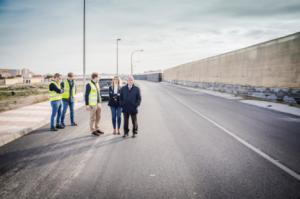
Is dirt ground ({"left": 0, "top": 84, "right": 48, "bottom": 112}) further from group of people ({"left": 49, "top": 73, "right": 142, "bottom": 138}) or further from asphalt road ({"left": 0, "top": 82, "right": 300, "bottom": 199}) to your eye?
asphalt road ({"left": 0, "top": 82, "right": 300, "bottom": 199})

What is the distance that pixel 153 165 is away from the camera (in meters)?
4.36

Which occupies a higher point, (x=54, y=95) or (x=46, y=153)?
(x=54, y=95)

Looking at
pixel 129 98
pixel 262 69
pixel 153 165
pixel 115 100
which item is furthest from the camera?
pixel 262 69

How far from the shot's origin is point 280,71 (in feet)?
52.9

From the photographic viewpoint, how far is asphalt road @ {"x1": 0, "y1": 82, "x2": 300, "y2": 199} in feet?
10.9

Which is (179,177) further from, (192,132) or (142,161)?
(192,132)

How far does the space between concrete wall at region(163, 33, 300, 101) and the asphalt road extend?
962 centimetres

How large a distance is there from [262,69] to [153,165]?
59.2 ft

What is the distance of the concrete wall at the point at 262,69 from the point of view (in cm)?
1488

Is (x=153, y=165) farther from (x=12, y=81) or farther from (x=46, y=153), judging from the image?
(x=12, y=81)

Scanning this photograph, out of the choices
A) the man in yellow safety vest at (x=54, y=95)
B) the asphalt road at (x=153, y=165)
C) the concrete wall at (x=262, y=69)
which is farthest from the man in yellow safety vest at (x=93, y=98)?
the concrete wall at (x=262, y=69)

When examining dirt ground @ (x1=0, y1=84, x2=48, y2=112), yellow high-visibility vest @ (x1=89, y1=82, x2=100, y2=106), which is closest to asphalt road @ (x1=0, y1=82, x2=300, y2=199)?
yellow high-visibility vest @ (x1=89, y1=82, x2=100, y2=106)

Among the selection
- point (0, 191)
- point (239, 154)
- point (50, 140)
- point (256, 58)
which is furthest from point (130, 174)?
point (256, 58)

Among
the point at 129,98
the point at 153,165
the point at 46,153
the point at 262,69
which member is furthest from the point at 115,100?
the point at 262,69
